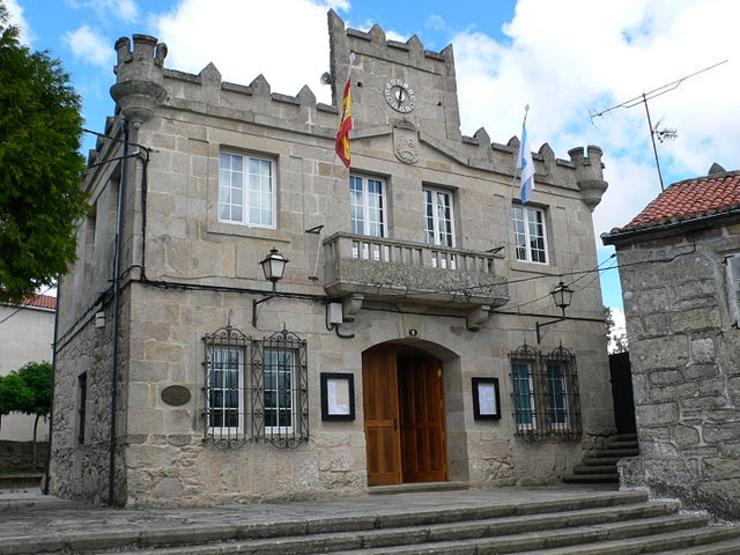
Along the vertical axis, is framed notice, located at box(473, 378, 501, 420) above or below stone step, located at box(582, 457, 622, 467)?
above

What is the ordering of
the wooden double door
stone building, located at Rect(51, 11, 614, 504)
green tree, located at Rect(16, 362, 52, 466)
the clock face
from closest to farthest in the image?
1. stone building, located at Rect(51, 11, 614, 504)
2. the wooden double door
3. the clock face
4. green tree, located at Rect(16, 362, 52, 466)

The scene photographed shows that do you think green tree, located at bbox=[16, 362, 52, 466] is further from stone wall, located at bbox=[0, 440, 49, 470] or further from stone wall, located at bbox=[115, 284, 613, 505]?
stone wall, located at bbox=[115, 284, 613, 505]

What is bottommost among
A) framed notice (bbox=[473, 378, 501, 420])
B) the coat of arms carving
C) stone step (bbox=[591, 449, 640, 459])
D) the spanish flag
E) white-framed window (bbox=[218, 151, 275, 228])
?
stone step (bbox=[591, 449, 640, 459])

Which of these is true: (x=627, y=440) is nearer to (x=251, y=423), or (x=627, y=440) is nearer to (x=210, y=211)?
(x=251, y=423)

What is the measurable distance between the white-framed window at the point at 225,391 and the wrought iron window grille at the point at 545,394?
192 inches

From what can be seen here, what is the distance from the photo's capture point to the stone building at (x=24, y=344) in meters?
27.9

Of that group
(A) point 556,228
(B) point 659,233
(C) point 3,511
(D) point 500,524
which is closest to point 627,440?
(A) point 556,228

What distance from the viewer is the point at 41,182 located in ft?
28.6

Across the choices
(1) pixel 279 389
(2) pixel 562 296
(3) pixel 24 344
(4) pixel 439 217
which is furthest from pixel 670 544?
(3) pixel 24 344

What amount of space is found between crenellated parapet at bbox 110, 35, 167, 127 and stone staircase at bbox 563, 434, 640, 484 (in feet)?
29.7

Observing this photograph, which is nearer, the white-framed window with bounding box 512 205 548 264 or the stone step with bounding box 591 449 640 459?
the stone step with bounding box 591 449 640 459

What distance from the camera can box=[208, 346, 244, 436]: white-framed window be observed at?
10.9 metres

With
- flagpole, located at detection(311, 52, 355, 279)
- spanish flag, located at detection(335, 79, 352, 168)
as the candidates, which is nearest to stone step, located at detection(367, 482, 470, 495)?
flagpole, located at detection(311, 52, 355, 279)

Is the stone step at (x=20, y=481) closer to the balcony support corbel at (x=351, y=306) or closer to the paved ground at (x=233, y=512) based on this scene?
the paved ground at (x=233, y=512)
